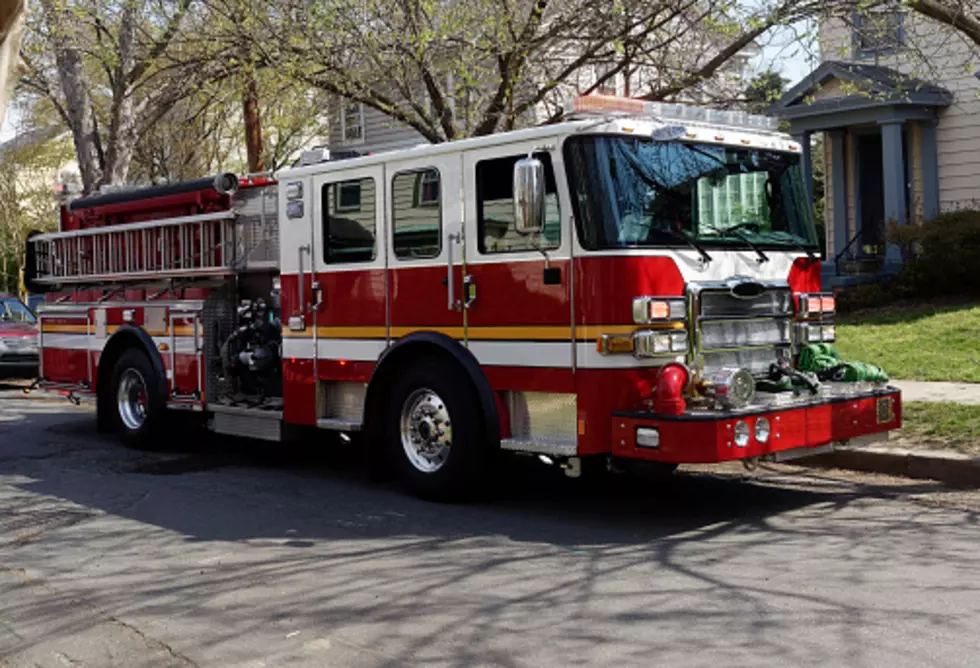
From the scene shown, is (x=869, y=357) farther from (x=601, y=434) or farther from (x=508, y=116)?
(x=601, y=434)

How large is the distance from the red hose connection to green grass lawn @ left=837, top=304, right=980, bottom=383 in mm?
5954

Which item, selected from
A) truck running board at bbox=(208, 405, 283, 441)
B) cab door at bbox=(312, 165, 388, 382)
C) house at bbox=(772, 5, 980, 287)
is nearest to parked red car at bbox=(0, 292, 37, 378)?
truck running board at bbox=(208, 405, 283, 441)

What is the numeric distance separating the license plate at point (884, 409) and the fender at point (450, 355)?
263 centimetres

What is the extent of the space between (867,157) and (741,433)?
1724 cm

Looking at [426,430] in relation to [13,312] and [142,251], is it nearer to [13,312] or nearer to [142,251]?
[142,251]

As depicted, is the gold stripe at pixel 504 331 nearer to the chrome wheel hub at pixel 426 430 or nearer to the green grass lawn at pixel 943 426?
the chrome wheel hub at pixel 426 430

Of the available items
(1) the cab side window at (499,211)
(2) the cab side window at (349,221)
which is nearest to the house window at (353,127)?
(2) the cab side window at (349,221)

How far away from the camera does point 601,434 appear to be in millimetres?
7215

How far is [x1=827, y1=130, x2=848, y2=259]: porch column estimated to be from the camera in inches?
872

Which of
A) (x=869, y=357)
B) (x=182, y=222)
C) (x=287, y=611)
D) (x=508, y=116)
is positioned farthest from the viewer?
(x=869, y=357)

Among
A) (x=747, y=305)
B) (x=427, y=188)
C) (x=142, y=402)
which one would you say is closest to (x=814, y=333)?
(x=747, y=305)

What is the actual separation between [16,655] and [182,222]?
5.94 meters

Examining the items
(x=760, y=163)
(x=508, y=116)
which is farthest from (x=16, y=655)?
(x=508, y=116)

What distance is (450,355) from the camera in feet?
26.5
